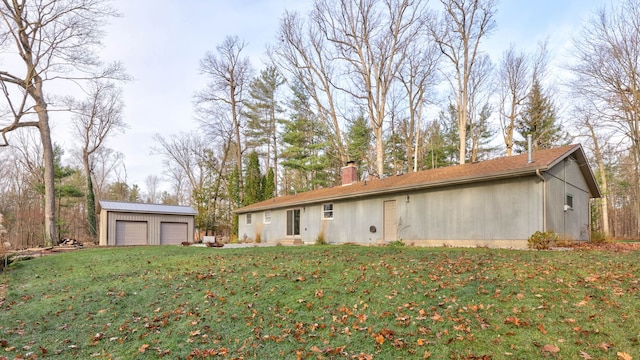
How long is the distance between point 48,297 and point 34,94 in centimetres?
1642

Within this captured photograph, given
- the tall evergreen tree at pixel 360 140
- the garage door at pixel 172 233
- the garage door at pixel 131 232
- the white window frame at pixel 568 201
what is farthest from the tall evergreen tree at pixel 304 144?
the white window frame at pixel 568 201

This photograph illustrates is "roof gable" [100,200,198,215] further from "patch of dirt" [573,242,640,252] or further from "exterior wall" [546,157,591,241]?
"patch of dirt" [573,242,640,252]

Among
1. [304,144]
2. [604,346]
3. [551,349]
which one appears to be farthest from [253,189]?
[604,346]

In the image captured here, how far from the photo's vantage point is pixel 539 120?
85.2ft

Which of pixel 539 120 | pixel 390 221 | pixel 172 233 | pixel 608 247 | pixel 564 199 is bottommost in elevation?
pixel 172 233

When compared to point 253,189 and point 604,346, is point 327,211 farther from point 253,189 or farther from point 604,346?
point 604,346

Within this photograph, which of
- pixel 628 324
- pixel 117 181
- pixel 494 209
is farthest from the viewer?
pixel 117 181

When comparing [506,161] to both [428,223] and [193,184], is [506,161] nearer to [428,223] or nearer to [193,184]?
[428,223]

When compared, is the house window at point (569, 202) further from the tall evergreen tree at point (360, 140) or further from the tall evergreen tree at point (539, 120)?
the tall evergreen tree at point (360, 140)

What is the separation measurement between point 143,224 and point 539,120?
1095 inches

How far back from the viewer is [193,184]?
35906 mm

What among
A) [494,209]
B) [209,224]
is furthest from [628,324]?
[209,224]

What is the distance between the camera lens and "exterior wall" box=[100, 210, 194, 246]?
21953mm

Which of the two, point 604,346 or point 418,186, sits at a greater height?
point 418,186
